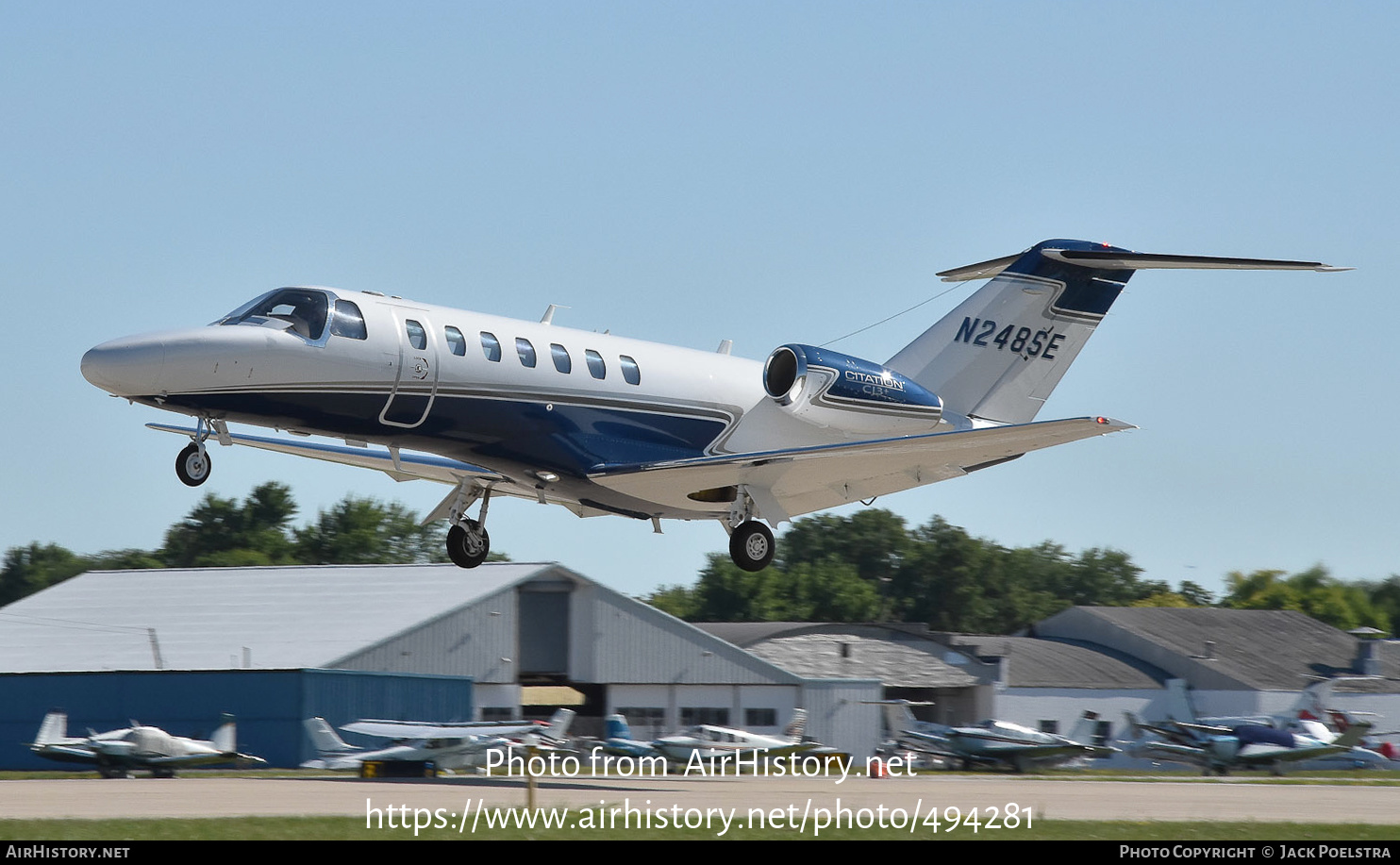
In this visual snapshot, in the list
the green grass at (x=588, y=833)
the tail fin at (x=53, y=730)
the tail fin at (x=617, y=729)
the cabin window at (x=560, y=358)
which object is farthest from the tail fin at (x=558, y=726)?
the cabin window at (x=560, y=358)

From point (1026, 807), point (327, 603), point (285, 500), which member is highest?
point (285, 500)

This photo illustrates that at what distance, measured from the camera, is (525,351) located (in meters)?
19.7

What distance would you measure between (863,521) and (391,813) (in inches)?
2289

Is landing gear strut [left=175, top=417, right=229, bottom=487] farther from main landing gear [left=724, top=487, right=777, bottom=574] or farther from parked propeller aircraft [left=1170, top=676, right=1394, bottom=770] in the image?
parked propeller aircraft [left=1170, top=676, right=1394, bottom=770]

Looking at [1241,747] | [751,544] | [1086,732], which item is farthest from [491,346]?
[1086,732]

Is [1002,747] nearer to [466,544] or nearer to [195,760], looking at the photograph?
[195,760]

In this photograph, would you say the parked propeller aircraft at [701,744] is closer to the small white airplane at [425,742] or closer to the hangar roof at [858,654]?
the small white airplane at [425,742]

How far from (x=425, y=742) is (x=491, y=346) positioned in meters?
15.1

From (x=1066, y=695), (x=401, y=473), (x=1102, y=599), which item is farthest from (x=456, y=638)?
(x=1102, y=599)

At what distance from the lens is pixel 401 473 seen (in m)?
22.1

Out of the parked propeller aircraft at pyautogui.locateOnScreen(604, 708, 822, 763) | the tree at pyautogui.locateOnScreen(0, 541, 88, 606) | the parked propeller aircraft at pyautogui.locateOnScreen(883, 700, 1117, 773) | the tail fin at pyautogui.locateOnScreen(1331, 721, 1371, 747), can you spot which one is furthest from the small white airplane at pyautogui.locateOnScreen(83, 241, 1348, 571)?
the tree at pyautogui.locateOnScreen(0, 541, 88, 606)

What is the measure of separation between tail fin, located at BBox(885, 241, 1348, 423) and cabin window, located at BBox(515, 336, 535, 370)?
6.61 meters

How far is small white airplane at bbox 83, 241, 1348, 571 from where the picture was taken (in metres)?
17.9
